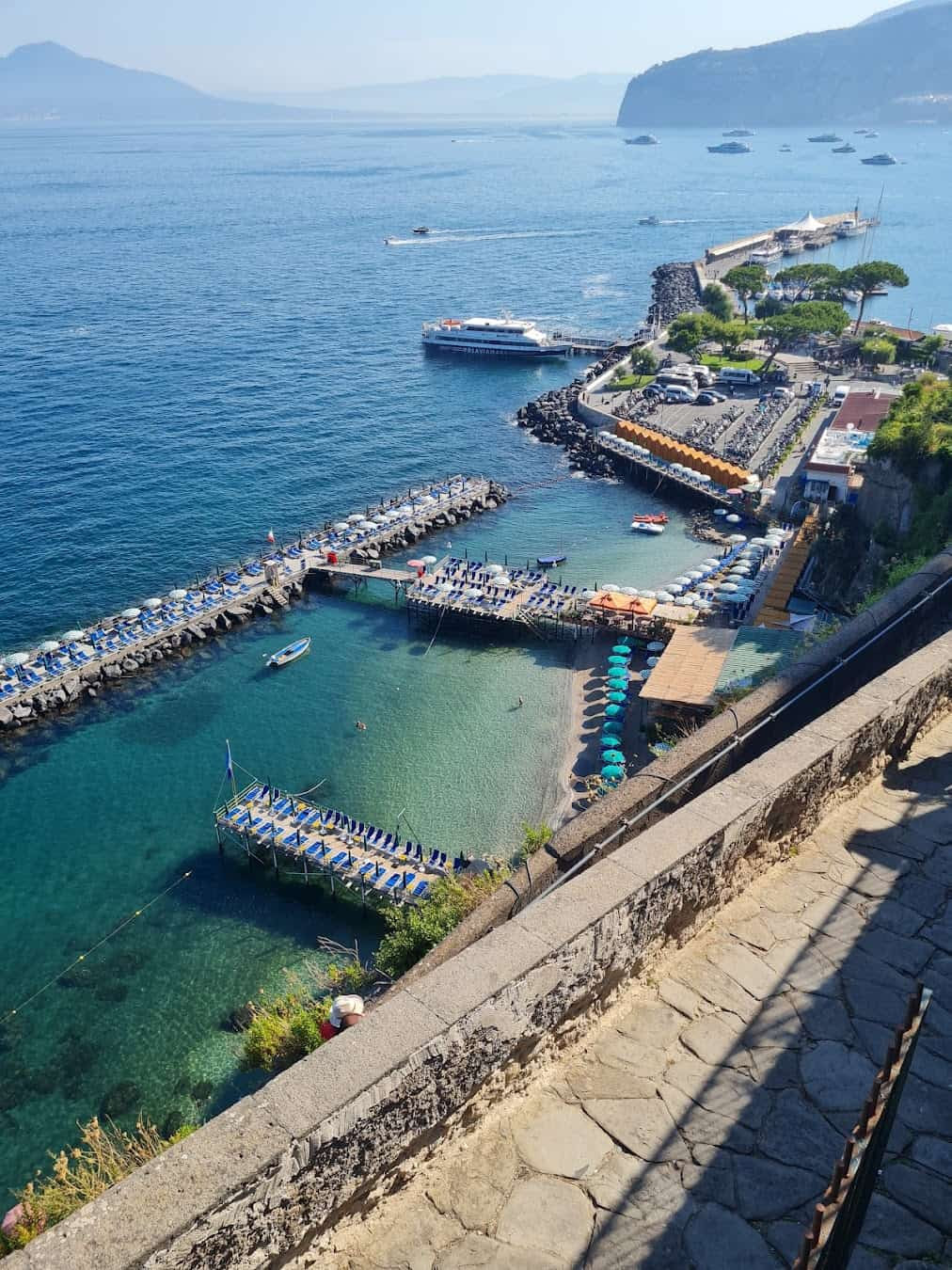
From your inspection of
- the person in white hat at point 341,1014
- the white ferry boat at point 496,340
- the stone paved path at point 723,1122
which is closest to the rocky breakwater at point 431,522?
the person in white hat at point 341,1014

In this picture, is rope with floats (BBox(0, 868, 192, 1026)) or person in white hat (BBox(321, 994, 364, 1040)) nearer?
person in white hat (BBox(321, 994, 364, 1040))

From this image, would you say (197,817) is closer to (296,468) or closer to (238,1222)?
(238,1222)

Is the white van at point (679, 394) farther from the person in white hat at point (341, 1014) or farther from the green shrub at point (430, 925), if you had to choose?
the person in white hat at point (341, 1014)

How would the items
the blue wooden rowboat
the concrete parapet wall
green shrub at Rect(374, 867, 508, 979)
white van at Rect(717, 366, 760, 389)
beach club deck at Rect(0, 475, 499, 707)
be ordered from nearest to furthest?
the concrete parapet wall < green shrub at Rect(374, 867, 508, 979) < beach club deck at Rect(0, 475, 499, 707) < the blue wooden rowboat < white van at Rect(717, 366, 760, 389)

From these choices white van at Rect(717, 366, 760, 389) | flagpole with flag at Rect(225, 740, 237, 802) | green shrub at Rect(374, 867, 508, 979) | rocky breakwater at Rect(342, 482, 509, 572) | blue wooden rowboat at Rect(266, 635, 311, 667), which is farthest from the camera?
white van at Rect(717, 366, 760, 389)

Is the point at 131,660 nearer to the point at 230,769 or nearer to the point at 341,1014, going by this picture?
the point at 230,769

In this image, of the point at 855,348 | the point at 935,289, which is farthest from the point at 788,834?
the point at 935,289

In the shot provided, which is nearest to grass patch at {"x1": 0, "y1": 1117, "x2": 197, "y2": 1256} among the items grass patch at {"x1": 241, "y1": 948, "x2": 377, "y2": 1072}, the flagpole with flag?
grass patch at {"x1": 241, "y1": 948, "x2": 377, "y2": 1072}

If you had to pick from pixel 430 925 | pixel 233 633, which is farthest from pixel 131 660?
pixel 430 925

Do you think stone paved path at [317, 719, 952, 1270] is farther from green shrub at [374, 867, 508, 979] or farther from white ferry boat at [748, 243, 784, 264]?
white ferry boat at [748, 243, 784, 264]
